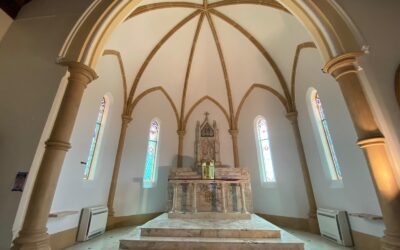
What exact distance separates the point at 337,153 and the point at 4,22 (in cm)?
904

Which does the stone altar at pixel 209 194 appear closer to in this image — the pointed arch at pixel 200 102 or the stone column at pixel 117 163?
the stone column at pixel 117 163

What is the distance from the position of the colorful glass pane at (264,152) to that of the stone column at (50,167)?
7.62m

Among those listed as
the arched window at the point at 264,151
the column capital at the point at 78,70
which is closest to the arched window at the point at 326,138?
the arched window at the point at 264,151

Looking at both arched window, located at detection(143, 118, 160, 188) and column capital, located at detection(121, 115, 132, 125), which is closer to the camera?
column capital, located at detection(121, 115, 132, 125)

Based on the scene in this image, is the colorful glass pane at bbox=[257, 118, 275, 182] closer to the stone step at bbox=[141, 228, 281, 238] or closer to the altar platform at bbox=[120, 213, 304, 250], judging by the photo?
the altar platform at bbox=[120, 213, 304, 250]

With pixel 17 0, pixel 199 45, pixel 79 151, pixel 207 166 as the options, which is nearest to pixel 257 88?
pixel 199 45

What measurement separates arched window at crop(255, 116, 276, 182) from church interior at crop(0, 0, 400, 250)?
0.05 metres

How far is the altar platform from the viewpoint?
162 inches

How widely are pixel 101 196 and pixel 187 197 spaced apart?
3172 millimetres

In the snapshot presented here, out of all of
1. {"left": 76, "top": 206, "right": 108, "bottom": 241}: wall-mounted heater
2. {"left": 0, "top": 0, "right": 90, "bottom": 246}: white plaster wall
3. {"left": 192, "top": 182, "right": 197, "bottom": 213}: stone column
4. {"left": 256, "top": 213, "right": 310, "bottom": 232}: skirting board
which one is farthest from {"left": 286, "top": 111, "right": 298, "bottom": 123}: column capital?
{"left": 76, "top": 206, "right": 108, "bottom": 241}: wall-mounted heater

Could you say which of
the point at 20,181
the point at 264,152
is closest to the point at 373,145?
the point at 20,181

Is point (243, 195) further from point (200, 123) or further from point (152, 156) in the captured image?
point (200, 123)

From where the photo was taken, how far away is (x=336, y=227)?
516 cm

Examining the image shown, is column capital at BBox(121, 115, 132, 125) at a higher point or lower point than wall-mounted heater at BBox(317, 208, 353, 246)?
higher
